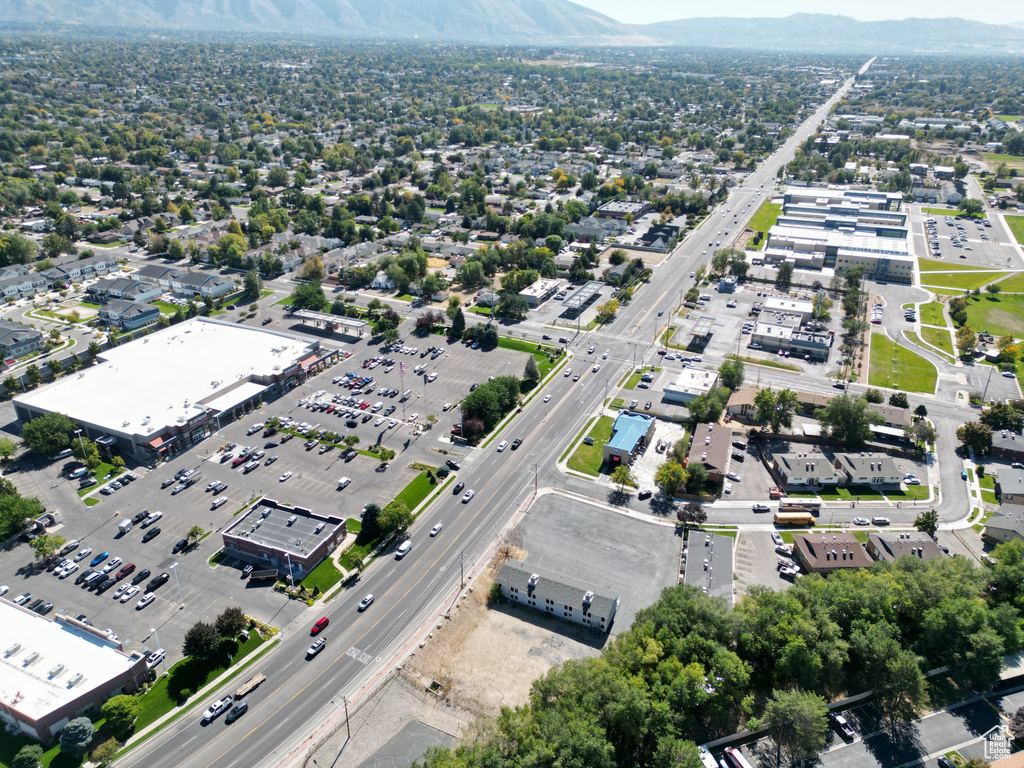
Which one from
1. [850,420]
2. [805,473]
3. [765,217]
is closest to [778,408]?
[850,420]

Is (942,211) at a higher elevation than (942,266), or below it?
higher

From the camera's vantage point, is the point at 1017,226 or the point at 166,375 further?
the point at 1017,226

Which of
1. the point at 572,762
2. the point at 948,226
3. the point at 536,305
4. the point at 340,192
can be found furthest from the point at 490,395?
the point at 948,226

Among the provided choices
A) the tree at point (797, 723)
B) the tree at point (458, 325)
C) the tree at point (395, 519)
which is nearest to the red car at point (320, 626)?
the tree at point (395, 519)

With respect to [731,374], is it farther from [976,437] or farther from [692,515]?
→ [692,515]

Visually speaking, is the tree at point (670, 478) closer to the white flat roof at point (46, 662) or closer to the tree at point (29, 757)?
the white flat roof at point (46, 662)

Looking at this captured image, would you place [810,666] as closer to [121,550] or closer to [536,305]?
[121,550]

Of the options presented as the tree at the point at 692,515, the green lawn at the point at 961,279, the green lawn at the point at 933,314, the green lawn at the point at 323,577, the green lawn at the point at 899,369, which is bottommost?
the green lawn at the point at 323,577

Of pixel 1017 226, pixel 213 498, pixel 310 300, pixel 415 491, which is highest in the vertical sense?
pixel 1017 226
